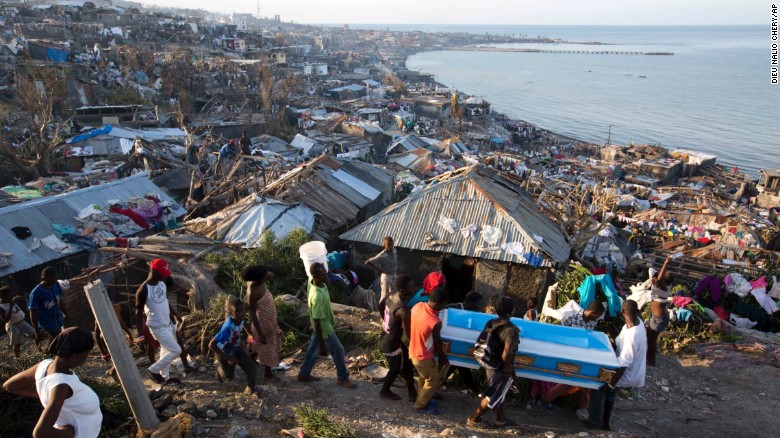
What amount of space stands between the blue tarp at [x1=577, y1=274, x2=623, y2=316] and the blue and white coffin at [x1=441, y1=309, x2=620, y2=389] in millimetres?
1283

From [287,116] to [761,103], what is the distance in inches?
2633

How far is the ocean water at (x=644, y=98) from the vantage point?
47.2 meters

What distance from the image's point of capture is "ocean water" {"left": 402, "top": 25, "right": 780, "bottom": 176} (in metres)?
47.2

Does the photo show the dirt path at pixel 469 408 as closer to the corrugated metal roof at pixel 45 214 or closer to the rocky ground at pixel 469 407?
the rocky ground at pixel 469 407

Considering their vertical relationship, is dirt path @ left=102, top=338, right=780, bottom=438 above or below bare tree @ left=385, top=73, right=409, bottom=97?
below

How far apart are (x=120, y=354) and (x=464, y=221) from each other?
23.0 ft

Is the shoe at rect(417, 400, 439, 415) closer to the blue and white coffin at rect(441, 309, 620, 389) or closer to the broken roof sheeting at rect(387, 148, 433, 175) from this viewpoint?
the blue and white coffin at rect(441, 309, 620, 389)

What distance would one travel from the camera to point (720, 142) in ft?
151

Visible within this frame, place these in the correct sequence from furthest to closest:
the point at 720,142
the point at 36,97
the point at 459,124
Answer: the point at 720,142 → the point at 459,124 → the point at 36,97

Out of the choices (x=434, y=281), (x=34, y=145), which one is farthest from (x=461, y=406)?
(x=34, y=145)

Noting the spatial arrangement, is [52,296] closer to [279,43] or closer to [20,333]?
[20,333]

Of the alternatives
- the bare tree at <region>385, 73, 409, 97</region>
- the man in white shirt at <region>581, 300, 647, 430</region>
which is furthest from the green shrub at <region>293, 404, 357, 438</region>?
the bare tree at <region>385, 73, 409, 97</region>

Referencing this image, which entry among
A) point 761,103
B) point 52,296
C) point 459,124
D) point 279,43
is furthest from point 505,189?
point 761,103

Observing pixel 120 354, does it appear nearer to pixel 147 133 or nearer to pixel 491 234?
pixel 491 234
